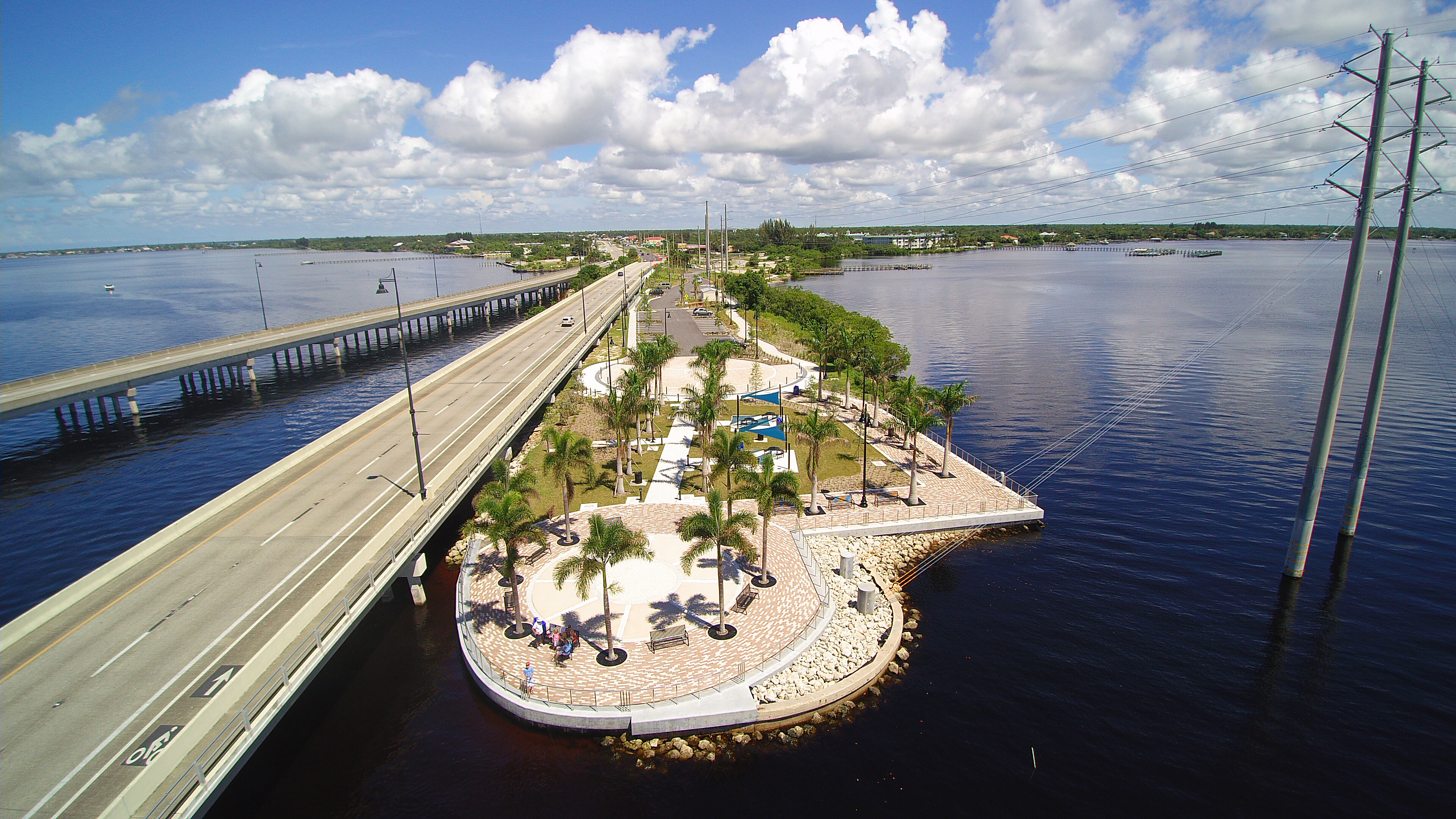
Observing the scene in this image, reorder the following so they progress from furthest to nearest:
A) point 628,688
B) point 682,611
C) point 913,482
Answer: point 913,482, point 682,611, point 628,688

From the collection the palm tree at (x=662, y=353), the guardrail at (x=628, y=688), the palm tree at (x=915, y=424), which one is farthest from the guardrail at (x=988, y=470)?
the palm tree at (x=662, y=353)

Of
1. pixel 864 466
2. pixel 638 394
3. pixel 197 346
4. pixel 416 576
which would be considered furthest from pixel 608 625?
pixel 197 346

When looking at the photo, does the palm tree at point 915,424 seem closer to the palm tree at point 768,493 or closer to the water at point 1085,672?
the water at point 1085,672

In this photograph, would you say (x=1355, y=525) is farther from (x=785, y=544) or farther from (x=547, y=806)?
(x=547, y=806)

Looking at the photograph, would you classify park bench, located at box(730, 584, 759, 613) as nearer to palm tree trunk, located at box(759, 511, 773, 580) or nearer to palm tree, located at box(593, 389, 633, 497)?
palm tree trunk, located at box(759, 511, 773, 580)

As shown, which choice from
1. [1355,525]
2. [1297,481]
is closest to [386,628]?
[1355,525]

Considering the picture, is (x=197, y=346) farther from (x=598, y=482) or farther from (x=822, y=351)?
(x=822, y=351)
